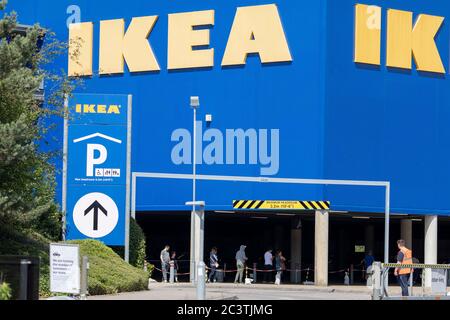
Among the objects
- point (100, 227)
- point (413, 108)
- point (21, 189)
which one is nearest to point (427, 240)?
point (413, 108)

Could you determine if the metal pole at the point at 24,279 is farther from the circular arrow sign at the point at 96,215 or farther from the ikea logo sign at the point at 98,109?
the ikea logo sign at the point at 98,109

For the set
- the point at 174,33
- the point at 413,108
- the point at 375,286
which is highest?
the point at 174,33

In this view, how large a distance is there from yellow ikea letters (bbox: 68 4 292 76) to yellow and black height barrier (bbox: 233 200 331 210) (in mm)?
6368

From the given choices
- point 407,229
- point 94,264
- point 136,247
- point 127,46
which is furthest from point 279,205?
point 94,264

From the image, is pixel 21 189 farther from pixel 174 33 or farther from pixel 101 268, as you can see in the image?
pixel 174 33

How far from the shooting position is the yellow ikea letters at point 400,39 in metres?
49.9

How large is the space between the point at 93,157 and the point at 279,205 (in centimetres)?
1387

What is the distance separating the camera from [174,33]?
51812mm

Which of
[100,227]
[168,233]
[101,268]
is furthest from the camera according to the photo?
[168,233]

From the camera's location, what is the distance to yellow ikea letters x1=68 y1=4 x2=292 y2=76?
164 ft

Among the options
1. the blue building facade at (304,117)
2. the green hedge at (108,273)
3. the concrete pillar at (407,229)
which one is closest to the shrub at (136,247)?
the green hedge at (108,273)

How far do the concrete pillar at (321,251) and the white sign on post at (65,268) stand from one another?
2536 centimetres

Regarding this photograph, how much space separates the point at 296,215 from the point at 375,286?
27.0 m

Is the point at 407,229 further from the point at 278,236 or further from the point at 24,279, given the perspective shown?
the point at 24,279
